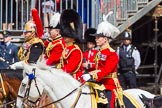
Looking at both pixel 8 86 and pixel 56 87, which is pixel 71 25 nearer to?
pixel 8 86

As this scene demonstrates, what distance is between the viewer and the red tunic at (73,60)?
27.9 feet

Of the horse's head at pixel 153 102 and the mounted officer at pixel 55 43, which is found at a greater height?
the mounted officer at pixel 55 43

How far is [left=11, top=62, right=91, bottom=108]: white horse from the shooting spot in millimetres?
7629

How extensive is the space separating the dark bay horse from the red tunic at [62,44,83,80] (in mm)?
1162

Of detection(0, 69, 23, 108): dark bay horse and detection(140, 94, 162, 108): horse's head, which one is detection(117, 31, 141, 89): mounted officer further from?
detection(140, 94, 162, 108): horse's head

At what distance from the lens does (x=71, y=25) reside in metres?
9.02

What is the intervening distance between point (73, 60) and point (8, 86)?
150 cm

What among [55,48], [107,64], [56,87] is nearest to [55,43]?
[55,48]

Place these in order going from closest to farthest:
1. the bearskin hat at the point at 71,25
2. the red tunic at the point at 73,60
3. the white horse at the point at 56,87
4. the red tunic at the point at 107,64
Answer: the white horse at the point at 56,87 < the red tunic at the point at 107,64 < the red tunic at the point at 73,60 < the bearskin hat at the point at 71,25

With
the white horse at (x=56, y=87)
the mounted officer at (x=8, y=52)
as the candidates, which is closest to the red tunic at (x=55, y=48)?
the white horse at (x=56, y=87)

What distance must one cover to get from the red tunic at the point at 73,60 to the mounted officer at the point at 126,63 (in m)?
5.92

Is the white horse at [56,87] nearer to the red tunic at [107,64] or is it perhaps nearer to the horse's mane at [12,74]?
the red tunic at [107,64]

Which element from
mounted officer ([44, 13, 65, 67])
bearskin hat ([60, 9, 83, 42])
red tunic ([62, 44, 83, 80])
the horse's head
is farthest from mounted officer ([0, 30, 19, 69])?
the horse's head

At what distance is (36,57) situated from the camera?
1041cm
